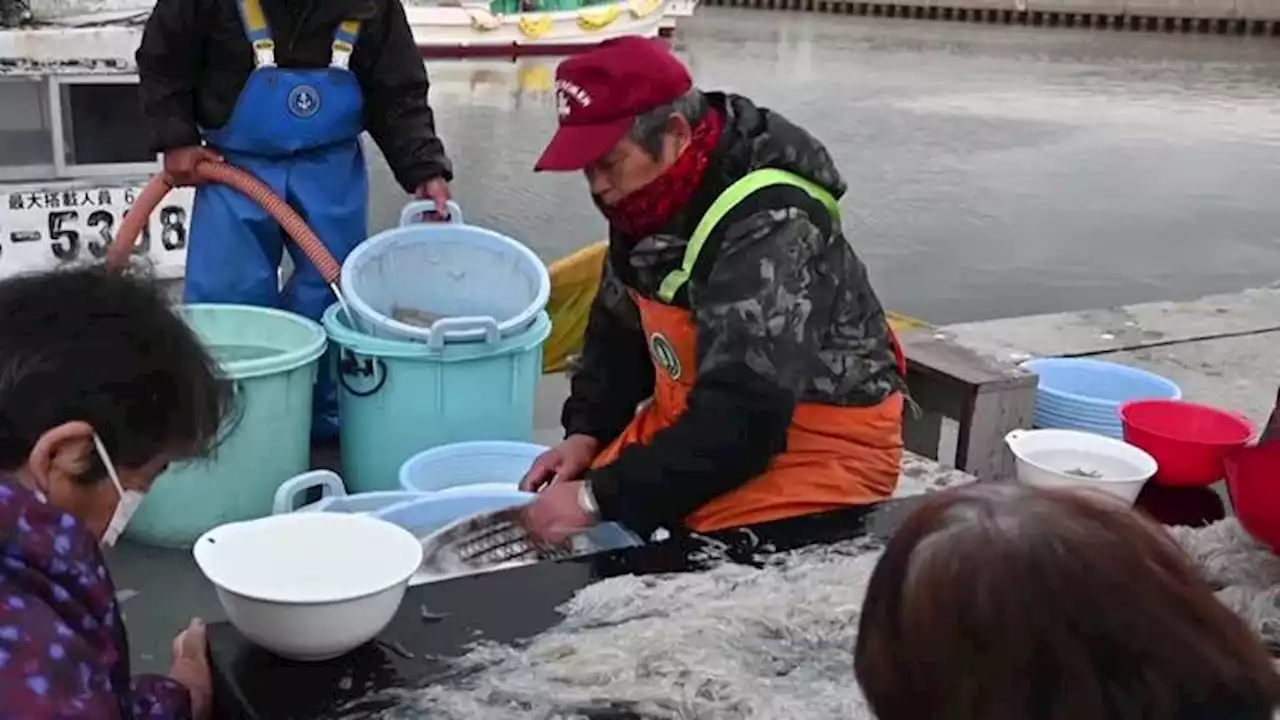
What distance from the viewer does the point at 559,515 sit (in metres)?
2.39

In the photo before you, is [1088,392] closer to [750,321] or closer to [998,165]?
[750,321]

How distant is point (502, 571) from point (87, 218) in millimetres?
3227

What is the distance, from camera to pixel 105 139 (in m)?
4.93

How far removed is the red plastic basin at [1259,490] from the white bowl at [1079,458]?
0.22m

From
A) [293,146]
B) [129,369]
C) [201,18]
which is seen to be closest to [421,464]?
[293,146]

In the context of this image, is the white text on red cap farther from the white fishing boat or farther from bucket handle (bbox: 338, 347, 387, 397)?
the white fishing boat

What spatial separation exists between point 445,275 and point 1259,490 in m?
2.14

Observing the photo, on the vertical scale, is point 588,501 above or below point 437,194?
below

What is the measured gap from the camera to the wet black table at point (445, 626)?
69.1 inches

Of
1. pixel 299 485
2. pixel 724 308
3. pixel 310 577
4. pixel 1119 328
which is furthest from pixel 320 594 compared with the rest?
pixel 1119 328

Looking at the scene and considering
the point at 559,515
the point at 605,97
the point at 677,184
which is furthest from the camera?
the point at 559,515

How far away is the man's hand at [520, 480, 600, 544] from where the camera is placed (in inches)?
93.2

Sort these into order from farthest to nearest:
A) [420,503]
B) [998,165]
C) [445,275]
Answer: [998,165] → [445,275] → [420,503]

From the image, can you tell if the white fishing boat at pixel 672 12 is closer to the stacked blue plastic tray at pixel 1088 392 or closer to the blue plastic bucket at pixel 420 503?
the stacked blue plastic tray at pixel 1088 392
